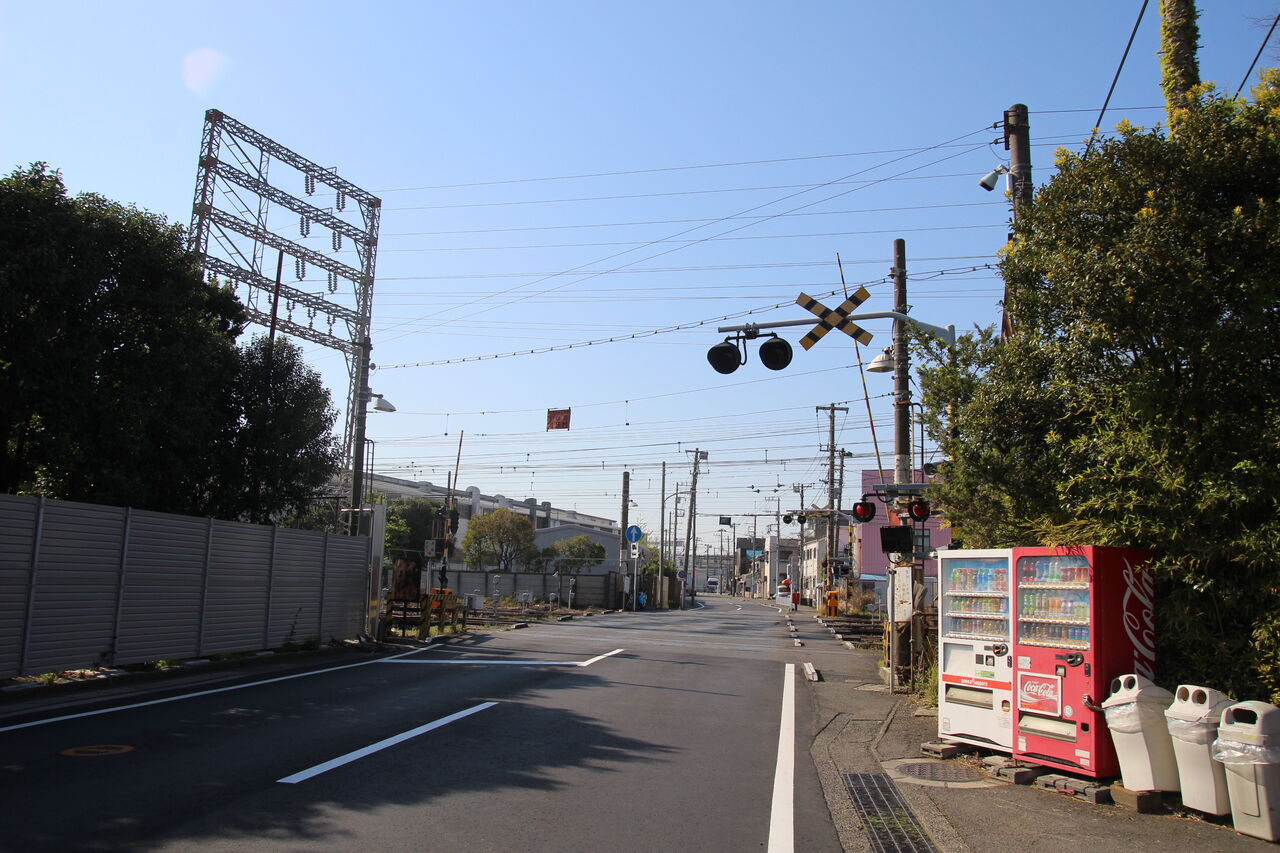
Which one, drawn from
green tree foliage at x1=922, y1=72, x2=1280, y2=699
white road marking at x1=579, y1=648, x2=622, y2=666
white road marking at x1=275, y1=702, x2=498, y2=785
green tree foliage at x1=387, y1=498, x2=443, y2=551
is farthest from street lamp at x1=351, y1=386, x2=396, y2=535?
green tree foliage at x1=387, y1=498, x2=443, y2=551

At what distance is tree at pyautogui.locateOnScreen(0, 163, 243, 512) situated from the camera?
40.0 ft

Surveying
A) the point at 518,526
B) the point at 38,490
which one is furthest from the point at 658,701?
the point at 518,526

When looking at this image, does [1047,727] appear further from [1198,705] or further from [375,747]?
[375,747]

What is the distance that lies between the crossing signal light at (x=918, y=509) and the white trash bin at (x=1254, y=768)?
9.38 metres

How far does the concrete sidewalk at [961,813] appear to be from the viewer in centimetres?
595

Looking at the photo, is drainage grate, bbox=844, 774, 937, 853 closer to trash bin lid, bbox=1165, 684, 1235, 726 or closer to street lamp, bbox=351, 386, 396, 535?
trash bin lid, bbox=1165, 684, 1235, 726

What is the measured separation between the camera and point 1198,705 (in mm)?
6410

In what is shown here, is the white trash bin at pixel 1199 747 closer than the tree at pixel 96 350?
Yes

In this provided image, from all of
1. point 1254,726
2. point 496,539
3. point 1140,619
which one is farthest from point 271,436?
point 496,539

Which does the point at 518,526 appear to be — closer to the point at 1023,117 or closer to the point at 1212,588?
the point at 1023,117

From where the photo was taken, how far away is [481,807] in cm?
631

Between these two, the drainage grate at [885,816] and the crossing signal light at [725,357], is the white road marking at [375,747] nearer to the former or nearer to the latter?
the drainage grate at [885,816]

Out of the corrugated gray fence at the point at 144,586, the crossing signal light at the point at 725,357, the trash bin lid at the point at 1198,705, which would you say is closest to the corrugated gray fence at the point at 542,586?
the corrugated gray fence at the point at 144,586

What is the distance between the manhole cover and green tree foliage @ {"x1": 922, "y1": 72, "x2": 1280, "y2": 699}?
1.98 m
